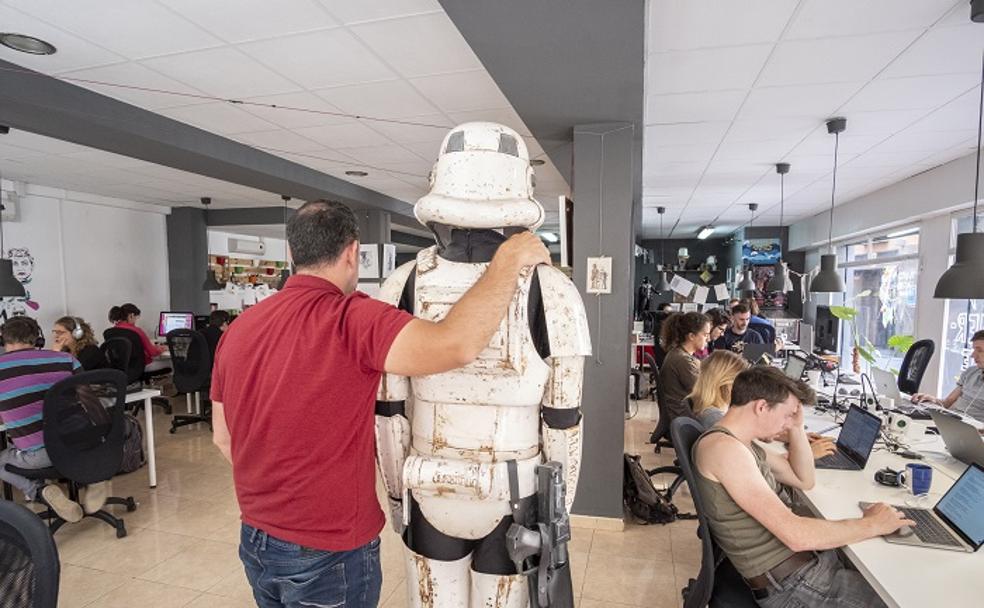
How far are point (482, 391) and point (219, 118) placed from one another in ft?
10.2

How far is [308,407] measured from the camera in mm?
1074

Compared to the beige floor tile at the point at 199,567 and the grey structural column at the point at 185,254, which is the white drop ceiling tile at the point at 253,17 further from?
the grey structural column at the point at 185,254

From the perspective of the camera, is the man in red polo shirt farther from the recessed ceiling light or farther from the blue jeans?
the recessed ceiling light

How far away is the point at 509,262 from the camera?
1092mm

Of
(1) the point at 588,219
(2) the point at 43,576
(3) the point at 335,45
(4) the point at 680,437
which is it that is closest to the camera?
(2) the point at 43,576

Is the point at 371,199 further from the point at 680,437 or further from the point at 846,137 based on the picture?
the point at 680,437

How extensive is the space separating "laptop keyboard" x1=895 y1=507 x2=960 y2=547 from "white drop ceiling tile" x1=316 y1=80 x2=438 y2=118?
2824 mm

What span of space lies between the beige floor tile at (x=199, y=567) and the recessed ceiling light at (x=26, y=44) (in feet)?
8.40

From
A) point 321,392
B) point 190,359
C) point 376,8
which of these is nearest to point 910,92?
point 376,8

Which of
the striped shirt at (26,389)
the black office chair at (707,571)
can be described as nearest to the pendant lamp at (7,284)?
the striped shirt at (26,389)

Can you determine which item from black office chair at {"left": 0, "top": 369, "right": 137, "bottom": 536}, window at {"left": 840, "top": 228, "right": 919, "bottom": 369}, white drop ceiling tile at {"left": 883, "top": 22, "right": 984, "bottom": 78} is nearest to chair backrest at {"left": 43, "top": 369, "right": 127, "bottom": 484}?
black office chair at {"left": 0, "top": 369, "right": 137, "bottom": 536}

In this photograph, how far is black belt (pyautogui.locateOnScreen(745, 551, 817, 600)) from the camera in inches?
60.9

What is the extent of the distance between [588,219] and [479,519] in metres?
2.05

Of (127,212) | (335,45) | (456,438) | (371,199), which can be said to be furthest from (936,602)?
(127,212)
